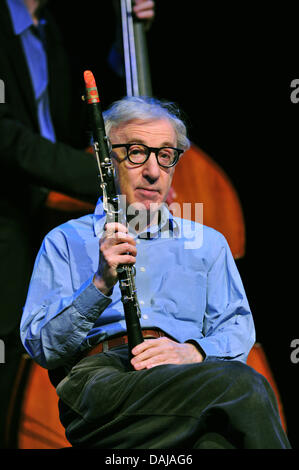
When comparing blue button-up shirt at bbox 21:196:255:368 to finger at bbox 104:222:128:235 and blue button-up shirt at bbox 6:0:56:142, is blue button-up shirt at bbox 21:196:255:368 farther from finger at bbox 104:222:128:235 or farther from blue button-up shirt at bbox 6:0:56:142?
blue button-up shirt at bbox 6:0:56:142

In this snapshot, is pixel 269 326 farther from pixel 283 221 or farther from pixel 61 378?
pixel 61 378

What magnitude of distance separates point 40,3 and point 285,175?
1203mm

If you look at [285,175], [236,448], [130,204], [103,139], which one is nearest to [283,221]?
[285,175]

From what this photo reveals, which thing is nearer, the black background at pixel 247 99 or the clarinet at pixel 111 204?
the clarinet at pixel 111 204

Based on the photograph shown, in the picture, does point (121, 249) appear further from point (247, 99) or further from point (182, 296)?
point (247, 99)

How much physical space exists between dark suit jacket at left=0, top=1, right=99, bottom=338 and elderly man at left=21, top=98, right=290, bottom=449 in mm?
437

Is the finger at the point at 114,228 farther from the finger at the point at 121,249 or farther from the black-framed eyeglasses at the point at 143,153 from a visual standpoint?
the black-framed eyeglasses at the point at 143,153

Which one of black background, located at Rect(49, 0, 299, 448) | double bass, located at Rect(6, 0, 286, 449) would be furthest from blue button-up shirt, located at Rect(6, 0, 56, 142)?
double bass, located at Rect(6, 0, 286, 449)

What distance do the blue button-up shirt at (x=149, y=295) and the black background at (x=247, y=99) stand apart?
887 millimetres

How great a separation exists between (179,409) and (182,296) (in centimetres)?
43

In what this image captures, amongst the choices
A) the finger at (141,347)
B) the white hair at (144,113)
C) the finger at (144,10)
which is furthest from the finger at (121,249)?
the finger at (144,10)

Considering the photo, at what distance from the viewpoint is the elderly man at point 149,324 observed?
3.63 feet

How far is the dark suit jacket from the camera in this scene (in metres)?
2.02
